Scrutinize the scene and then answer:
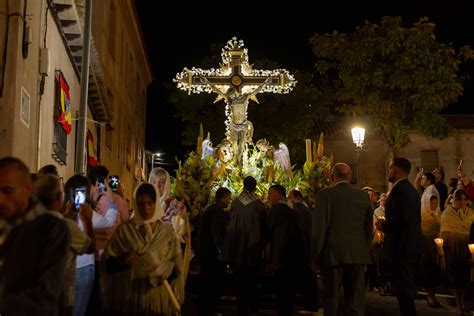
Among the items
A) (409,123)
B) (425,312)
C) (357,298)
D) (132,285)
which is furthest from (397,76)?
(132,285)

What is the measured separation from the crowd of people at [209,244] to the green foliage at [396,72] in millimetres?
11357

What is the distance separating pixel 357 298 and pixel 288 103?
26.1m

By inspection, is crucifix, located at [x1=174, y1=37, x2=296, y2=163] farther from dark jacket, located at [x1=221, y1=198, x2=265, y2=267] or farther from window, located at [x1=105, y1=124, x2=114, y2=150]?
window, located at [x1=105, y1=124, x2=114, y2=150]

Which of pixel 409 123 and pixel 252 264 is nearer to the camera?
pixel 252 264

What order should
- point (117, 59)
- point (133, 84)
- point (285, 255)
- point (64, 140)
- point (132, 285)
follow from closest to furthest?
point (132, 285)
point (285, 255)
point (64, 140)
point (117, 59)
point (133, 84)

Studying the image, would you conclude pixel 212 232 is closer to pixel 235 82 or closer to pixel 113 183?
pixel 113 183

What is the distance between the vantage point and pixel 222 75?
17719 millimetres

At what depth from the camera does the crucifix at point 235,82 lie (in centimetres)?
1744

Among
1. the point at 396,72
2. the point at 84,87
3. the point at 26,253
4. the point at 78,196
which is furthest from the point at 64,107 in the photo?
the point at 396,72

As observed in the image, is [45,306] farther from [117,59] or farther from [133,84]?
[133,84]

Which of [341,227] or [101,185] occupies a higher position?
[101,185]

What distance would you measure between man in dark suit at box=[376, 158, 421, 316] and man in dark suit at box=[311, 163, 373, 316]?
1.31 ft

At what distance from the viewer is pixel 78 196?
18.7 ft

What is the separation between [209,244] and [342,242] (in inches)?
114
